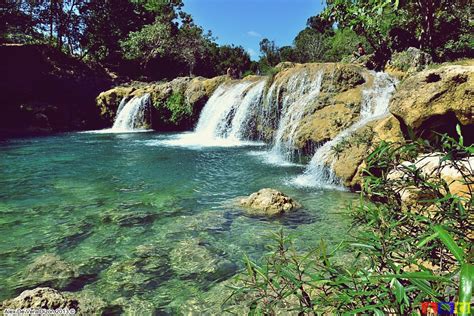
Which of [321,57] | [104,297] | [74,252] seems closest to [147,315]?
[104,297]

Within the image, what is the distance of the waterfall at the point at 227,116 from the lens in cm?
1560

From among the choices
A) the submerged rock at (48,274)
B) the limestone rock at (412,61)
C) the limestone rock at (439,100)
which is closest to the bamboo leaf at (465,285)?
the submerged rock at (48,274)

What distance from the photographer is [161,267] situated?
445cm

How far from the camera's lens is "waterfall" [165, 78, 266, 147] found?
15.6m

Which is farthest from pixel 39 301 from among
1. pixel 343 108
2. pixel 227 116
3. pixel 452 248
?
pixel 227 116

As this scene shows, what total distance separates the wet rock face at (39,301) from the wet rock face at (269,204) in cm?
361

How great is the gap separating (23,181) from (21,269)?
572 cm

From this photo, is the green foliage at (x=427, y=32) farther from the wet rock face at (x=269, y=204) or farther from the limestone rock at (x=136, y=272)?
the limestone rock at (x=136, y=272)

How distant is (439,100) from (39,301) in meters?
6.88

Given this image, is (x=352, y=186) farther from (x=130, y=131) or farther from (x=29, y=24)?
(x=29, y=24)

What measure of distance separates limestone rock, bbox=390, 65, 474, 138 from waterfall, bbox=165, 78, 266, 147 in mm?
8906

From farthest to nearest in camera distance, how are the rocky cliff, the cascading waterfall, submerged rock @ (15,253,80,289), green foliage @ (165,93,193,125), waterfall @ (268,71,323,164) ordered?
1. green foliage @ (165,93,193,125)
2. the cascading waterfall
3. waterfall @ (268,71,323,164)
4. the rocky cliff
5. submerged rock @ (15,253,80,289)

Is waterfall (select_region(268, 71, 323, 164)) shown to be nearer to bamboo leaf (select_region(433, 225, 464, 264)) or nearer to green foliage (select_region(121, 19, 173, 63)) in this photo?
bamboo leaf (select_region(433, 225, 464, 264))

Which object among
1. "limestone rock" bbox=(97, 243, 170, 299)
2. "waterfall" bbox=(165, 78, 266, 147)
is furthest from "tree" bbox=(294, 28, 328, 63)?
"limestone rock" bbox=(97, 243, 170, 299)
